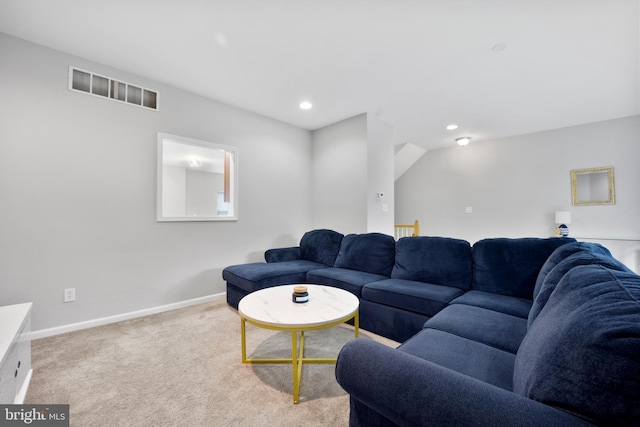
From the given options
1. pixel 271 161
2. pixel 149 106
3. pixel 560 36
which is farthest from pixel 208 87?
pixel 560 36

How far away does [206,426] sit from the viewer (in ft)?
4.38

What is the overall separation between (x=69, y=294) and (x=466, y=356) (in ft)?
10.8

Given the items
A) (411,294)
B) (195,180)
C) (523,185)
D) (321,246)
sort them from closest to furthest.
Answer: (411,294) < (321,246) < (195,180) < (523,185)

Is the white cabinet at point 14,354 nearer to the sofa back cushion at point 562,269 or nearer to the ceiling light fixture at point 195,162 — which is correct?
the sofa back cushion at point 562,269

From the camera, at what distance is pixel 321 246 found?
11.8ft

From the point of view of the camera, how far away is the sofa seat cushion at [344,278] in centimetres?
254

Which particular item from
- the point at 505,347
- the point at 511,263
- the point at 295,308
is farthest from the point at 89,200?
the point at 511,263

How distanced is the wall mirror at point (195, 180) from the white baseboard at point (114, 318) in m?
1.01

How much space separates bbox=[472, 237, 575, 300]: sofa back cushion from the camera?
2.04m

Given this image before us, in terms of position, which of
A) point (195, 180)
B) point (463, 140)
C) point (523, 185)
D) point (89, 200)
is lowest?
point (89, 200)

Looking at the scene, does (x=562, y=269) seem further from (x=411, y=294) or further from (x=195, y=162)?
(x=195, y=162)

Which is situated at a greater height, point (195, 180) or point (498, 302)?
point (195, 180)

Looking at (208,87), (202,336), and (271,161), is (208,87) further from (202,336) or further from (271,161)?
(202,336)

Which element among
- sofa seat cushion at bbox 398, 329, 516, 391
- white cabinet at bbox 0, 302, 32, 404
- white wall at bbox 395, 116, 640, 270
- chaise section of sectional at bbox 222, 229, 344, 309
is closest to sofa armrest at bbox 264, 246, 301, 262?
chaise section of sectional at bbox 222, 229, 344, 309
